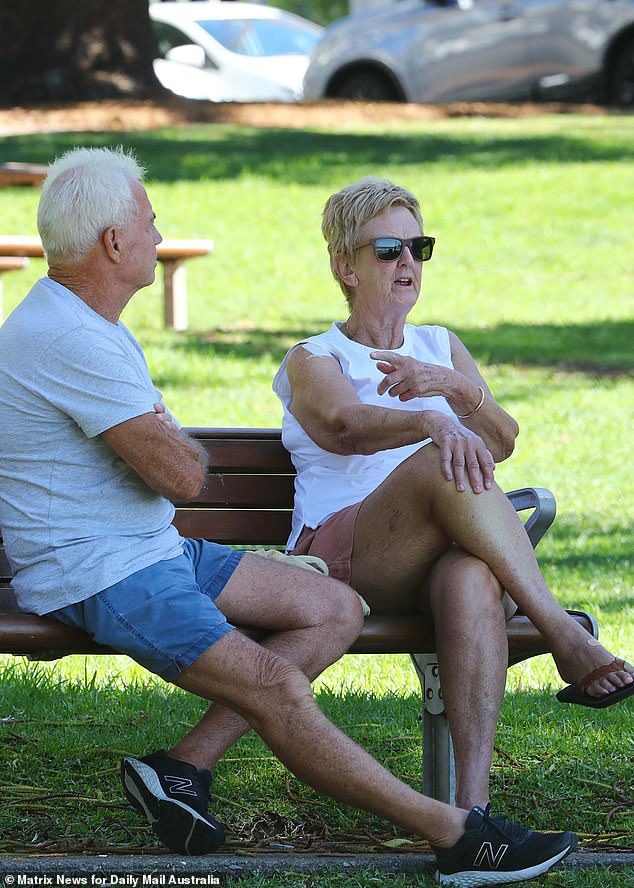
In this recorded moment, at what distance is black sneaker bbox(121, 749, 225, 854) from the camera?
3.15 m

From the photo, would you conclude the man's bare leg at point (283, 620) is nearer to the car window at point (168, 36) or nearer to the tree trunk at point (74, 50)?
the tree trunk at point (74, 50)

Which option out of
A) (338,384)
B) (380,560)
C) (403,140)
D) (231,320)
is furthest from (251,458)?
(403,140)

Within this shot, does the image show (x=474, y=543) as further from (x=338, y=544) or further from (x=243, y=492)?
(x=243, y=492)

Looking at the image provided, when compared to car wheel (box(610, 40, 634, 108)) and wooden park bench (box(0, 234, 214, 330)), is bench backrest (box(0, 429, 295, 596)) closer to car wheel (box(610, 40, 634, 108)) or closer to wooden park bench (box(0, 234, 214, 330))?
wooden park bench (box(0, 234, 214, 330))

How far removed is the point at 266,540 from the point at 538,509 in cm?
78

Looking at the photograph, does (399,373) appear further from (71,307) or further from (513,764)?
(513,764)

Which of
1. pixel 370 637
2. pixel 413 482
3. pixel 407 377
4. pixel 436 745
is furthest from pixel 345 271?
pixel 436 745

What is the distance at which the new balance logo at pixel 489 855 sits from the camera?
3059 millimetres

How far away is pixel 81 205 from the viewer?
10.5ft

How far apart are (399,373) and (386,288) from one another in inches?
16.2

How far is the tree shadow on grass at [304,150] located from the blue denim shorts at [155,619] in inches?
414

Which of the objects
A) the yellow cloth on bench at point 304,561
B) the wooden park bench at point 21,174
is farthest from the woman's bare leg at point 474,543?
the wooden park bench at point 21,174

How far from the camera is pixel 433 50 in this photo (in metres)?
15.7

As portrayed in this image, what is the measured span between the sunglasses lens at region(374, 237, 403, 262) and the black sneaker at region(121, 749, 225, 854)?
4.78 ft
